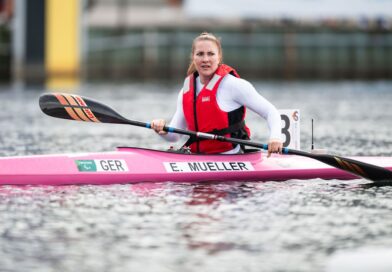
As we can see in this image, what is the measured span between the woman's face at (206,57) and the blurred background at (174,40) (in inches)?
1042

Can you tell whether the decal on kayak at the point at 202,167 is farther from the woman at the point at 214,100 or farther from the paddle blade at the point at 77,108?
the paddle blade at the point at 77,108

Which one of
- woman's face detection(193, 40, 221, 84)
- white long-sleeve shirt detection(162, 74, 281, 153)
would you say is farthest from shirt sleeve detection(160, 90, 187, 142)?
woman's face detection(193, 40, 221, 84)

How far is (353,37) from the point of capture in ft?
120

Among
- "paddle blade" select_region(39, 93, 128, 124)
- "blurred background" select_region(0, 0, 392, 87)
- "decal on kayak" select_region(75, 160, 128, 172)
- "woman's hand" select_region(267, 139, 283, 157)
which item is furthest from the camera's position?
"blurred background" select_region(0, 0, 392, 87)

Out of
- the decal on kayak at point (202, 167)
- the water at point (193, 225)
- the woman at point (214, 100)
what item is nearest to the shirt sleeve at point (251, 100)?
the woman at point (214, 100)

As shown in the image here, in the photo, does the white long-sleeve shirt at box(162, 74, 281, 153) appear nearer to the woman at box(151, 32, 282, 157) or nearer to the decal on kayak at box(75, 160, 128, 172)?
the woman at box(151, 32, 282, 157)

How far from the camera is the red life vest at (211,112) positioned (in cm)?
834

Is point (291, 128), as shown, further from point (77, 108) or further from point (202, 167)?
point (77, 108)

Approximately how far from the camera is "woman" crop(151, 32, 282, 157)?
823 centimetres

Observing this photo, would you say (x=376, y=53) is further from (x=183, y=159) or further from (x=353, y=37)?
(x=183, y=159)

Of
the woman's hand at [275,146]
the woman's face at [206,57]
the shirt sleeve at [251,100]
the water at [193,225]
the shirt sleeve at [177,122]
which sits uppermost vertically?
the woman's face at [206,57]

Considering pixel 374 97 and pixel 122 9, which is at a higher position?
pixel 122 9

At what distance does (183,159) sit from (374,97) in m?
15.0

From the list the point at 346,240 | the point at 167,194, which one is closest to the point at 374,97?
the point at 167,194
